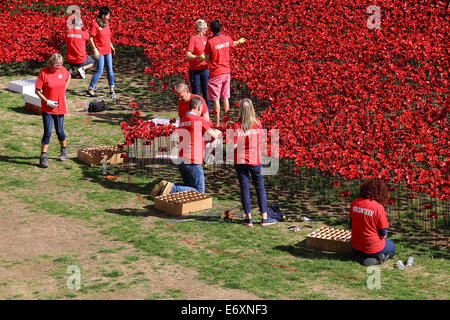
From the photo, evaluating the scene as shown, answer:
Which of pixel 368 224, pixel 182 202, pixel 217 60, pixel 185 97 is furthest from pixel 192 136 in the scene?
pixel 368 224

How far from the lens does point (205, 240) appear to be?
481 inches

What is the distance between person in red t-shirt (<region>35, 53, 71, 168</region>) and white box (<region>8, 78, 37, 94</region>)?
15.2ft

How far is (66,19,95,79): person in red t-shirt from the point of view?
20.9 meters

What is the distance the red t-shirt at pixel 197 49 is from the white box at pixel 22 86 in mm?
5217

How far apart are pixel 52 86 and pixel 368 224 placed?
24.1 feet

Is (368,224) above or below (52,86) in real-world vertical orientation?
below

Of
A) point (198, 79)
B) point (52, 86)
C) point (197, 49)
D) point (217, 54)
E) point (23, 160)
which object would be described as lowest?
point (23, 160)

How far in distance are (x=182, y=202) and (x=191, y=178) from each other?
802 mm

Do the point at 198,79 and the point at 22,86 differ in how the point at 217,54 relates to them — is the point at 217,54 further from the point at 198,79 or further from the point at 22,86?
the point at 22,86

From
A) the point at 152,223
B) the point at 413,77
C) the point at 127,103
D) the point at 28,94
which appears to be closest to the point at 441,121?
the point at 413,77

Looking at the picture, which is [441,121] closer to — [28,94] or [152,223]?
[152,223]

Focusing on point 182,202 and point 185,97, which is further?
point 185,97

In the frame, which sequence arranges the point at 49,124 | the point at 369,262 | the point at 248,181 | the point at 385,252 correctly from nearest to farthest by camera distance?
the point at 369,262
the point at 385,252
the point at 248,181
the point at 49,124

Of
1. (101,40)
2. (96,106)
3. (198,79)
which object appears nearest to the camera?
(198,79)
